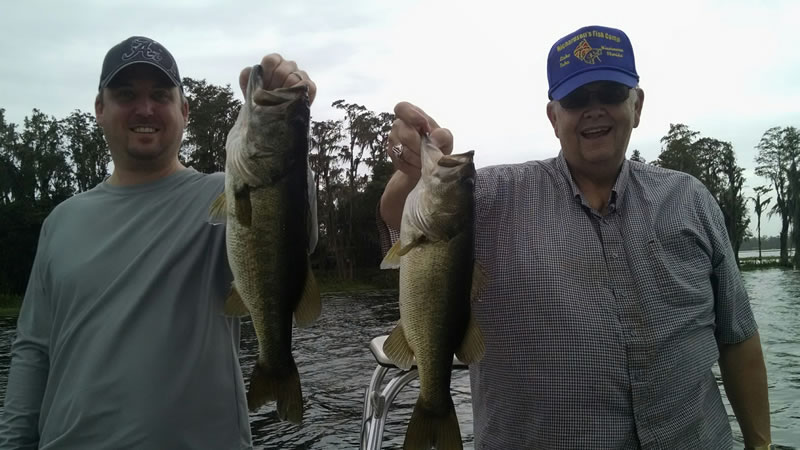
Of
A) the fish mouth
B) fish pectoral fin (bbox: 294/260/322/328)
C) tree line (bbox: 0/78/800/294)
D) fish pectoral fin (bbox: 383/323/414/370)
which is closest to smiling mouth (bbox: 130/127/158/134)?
the fish mouth

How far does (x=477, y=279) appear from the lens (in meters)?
2.87

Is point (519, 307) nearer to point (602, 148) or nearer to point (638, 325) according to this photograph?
point (638, 325)

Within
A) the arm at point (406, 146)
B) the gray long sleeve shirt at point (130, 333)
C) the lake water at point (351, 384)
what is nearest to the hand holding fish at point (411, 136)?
the arm at point (406, 146)

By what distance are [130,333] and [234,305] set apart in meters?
0.53

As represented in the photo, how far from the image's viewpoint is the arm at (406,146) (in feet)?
9.67

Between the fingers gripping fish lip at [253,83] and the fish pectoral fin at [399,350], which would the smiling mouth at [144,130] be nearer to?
the fingers gripping fish lip at [253,83]

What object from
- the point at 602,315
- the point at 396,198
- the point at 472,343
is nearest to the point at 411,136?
the point at 396,198

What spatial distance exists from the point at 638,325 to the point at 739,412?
3.71ft

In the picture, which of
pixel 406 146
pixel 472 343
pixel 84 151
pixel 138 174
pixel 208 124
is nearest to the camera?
pixel 472 343

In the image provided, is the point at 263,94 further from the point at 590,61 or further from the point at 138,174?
the point at 590,61

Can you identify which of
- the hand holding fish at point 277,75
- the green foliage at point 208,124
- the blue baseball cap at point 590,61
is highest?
the green foliage at point 208,124

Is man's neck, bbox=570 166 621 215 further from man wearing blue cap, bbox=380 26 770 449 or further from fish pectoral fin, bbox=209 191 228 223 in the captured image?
fish pectoral fin, bbox=209 191 228 223

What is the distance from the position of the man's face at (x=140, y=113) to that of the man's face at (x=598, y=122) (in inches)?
84.3

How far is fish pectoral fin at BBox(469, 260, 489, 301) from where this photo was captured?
286cm
